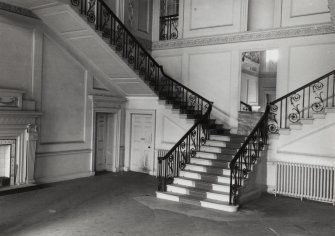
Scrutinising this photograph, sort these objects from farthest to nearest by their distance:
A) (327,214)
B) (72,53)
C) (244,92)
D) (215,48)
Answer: (244,92) → (215,48) → (72,53) → (327,214)

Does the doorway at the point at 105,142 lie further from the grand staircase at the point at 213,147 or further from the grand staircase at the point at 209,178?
the grand staircase at the point at 209,178

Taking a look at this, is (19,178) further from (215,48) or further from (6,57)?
(215,48)

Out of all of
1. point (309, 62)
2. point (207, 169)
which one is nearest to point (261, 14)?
point (309, 62)

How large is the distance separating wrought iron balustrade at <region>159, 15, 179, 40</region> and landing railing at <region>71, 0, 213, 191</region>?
1.31 m

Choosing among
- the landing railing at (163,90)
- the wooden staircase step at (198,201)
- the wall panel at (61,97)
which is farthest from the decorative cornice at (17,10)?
the wooden staircase step at (198,201)

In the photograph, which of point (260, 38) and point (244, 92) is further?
point (244, 92)

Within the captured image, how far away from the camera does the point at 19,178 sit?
7848mm

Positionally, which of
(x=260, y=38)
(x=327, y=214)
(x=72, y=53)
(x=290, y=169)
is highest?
(x=260, y=38)

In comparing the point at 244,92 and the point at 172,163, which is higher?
the point at 244,92

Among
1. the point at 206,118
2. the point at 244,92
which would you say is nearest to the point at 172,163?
the point at 206,118

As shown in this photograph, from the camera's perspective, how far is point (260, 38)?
948 cm

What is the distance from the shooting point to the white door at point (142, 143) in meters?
10.6

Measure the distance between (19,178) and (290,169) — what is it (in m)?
6.54

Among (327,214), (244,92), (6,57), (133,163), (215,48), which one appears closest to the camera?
(327,214)
